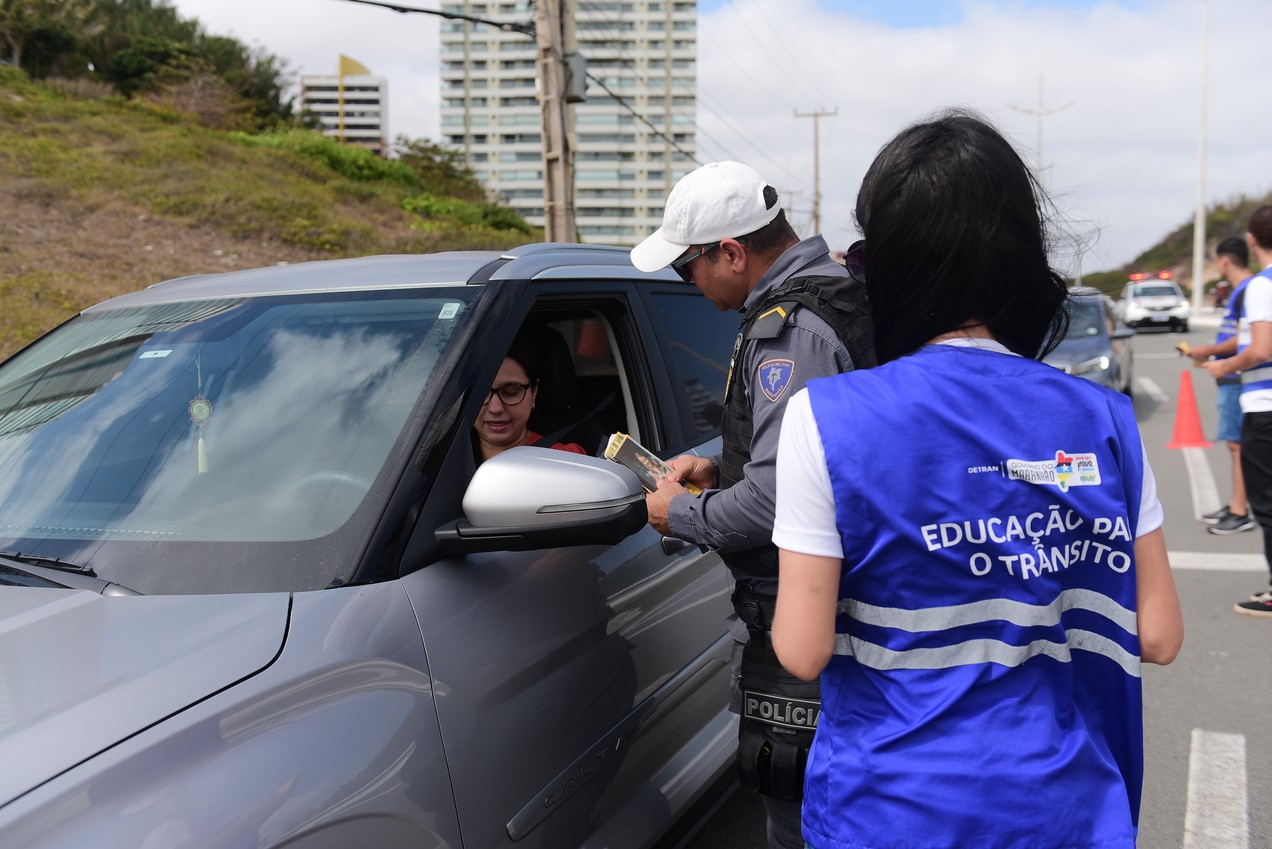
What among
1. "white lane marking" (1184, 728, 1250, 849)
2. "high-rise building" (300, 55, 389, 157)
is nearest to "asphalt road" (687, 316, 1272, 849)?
"white lane marking" (1184, 728, 1250, 849)

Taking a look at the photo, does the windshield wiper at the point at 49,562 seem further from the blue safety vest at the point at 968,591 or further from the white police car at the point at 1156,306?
the white police car at the point at 1156,306

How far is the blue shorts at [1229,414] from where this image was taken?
21.3ft

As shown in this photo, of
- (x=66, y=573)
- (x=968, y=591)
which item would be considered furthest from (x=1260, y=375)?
(x=66, y=573)

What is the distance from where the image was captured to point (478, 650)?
73.8 inches

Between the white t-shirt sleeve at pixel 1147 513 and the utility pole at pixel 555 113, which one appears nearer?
the white t-shirt sleeve at pixel 1147 513

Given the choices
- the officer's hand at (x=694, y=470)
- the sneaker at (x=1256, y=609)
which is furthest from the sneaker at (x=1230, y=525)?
the officer's hand at (x=694, y=470)

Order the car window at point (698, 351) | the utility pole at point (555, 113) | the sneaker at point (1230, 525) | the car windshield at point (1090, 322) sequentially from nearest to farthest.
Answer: the car window at point (698, 351) < the sneaker at point (1230, 525) < the car windshield at point (1090, 322) < the utility pole at point (555, 113)

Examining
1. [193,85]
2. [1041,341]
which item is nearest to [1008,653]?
[1041,341]

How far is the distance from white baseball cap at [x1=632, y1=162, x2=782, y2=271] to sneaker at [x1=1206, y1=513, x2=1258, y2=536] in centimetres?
643

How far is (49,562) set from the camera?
6.24ft

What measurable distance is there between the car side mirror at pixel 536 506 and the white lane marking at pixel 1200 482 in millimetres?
7346

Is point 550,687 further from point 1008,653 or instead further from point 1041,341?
point 1041,341

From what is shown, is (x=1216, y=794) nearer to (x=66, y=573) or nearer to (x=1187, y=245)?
(x=66, y=573)

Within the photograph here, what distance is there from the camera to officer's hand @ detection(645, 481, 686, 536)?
2145mm
